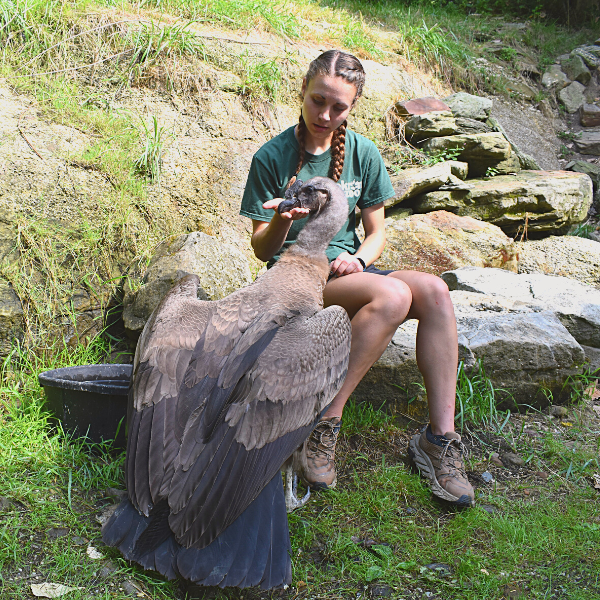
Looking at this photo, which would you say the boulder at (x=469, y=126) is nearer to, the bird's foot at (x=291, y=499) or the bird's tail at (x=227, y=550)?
the bird's foot at (x=291, y=499)

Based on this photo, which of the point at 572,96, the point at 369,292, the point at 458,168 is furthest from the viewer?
the point at 572,96

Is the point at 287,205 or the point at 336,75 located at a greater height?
the point at 336,75

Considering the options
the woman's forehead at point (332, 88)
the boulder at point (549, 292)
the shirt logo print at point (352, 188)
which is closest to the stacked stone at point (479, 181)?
the boulder at point (549, 292)

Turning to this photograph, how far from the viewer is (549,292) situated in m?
4.63

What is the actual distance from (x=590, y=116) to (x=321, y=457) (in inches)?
322

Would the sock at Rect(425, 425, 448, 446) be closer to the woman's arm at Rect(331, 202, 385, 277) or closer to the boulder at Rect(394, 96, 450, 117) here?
the woman's arm at Rect(331, 202, 385, 277)

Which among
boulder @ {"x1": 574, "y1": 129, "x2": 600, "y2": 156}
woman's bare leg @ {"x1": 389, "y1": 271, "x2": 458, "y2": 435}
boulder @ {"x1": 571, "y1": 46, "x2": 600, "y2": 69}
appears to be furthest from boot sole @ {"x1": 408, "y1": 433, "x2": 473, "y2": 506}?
boulder @ {"x1": 571, "y1": 46, "x2": 600, "y2": 69}

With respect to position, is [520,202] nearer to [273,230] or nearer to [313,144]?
[313,144]

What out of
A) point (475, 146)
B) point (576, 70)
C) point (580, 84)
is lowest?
point (475, 146)

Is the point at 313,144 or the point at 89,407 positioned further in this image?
the point at 313,144

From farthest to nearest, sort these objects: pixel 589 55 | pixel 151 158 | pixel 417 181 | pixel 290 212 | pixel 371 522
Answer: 1. pixel 589 55
2. pixel 417 181
3. pixel 151 158
4. pixel 290 212
5. pixel 371 522

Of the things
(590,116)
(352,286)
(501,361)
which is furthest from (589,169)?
(352,286)

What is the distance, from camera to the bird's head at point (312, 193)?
Result: 3.03 metres

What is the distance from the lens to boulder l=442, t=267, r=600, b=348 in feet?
13.9
